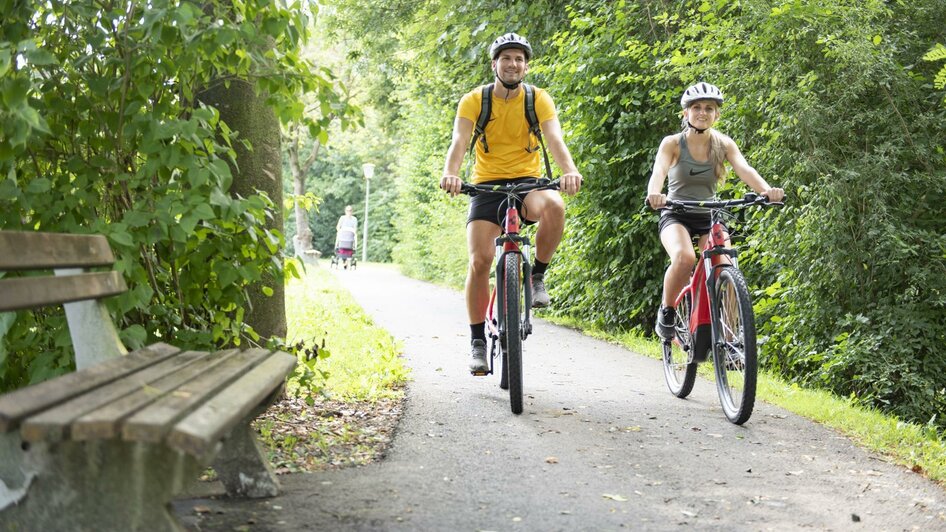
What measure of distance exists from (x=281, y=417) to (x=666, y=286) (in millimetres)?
2805

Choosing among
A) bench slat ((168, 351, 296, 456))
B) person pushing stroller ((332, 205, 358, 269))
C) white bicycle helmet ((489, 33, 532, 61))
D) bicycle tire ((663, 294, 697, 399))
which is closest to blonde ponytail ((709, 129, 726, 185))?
bicycle tire ((663, 294, 697, 399))

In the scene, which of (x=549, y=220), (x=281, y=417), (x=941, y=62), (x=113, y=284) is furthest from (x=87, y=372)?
(x=941, y=62)

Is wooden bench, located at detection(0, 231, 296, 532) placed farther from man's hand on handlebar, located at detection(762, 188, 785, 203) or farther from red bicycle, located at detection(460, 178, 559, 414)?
man's hand on handlebar, located at detection(762, 188, 785, 203)

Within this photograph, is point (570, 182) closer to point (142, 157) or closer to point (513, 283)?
point (513, 283)

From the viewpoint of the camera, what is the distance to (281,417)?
5637 millimetres

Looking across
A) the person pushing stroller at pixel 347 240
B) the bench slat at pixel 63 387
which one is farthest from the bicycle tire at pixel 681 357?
the person pushing stroller at pixel 347 240

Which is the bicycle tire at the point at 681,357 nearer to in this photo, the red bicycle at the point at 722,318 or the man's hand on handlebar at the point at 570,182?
the red bicycle at the point at 722,318

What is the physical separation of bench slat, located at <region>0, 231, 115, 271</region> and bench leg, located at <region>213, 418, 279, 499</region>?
829 millimetres

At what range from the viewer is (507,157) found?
651cm

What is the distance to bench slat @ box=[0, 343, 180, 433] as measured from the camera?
245cm

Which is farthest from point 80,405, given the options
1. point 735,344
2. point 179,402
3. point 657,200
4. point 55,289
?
point 657,200

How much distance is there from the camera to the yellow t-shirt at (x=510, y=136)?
6.46 m

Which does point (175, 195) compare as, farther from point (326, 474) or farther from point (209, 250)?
point (326, 474)

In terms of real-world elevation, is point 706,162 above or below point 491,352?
above
